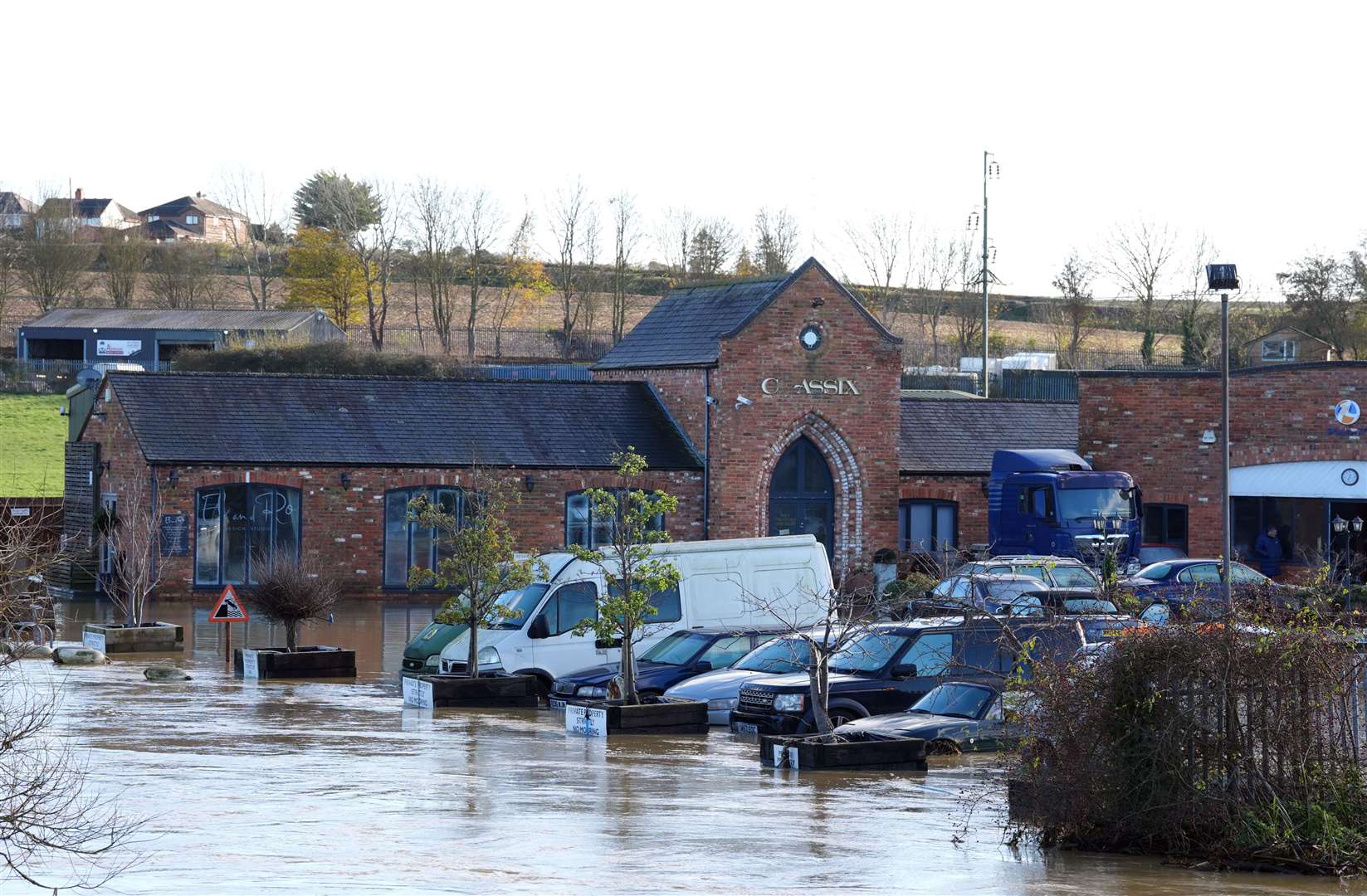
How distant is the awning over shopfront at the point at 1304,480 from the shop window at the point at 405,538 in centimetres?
1739

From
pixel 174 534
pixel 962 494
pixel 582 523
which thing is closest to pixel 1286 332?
pixel 962 494

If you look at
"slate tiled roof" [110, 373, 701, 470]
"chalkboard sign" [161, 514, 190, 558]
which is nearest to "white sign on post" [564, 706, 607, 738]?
"slate tiled roof" [110, 373, 701, 470]

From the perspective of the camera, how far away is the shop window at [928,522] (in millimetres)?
41250

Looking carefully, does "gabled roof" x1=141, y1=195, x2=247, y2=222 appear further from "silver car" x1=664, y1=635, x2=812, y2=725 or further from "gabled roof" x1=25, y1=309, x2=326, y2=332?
"silver car" x1=664, y1=635, x2=812, y2=725

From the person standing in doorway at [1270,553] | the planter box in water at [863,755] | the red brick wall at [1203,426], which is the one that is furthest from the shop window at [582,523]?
the planter box in water at [863,755]

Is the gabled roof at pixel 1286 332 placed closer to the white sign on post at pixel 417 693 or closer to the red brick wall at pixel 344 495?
the red brick wall at pixel 344 495

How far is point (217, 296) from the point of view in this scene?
92875mm

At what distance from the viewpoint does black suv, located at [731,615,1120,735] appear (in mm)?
18562

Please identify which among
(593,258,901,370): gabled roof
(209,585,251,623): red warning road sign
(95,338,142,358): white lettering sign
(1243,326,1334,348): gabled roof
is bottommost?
(209,585,251,623): red warning road sign

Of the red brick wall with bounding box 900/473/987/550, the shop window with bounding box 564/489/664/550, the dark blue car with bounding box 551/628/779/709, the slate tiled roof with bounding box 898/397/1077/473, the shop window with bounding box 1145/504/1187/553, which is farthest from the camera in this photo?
the slate tiled roof with bounding box 898/397/1077/473

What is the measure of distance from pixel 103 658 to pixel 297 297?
2528 inches

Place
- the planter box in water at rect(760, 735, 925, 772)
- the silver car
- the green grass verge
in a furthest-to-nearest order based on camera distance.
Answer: the green grass verge
the silver car
the planter box in water at rect(760, 735, 925, 772)

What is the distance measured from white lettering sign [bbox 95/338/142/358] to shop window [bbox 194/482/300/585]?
46249 mm

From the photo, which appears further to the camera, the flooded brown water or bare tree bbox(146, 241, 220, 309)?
bare tree bbox(146, 241, 220, 309)
